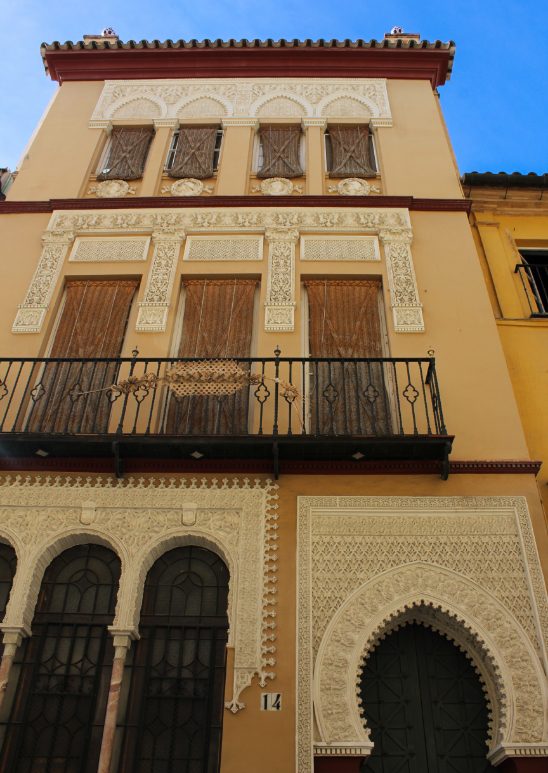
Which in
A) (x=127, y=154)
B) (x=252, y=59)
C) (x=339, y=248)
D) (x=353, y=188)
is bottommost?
(x=339, y=248)

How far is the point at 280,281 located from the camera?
8.19m

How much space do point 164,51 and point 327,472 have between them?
880 cm

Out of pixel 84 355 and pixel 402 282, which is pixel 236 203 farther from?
pixel 84 355

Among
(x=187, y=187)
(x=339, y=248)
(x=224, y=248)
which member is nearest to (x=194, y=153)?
(x=187, y=187)

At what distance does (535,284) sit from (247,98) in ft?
19.2

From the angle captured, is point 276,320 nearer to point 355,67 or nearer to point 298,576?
point 298,576

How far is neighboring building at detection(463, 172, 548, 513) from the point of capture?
748 centimetres

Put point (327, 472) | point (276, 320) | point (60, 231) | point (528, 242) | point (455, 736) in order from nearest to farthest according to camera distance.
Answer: point (455, 736) < point (327, 472) < point (276, 320) < point (60, 231) < point (528, 242)

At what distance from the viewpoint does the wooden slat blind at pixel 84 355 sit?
23.3 ft

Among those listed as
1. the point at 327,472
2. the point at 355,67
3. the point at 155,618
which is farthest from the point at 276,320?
the point at 355,67

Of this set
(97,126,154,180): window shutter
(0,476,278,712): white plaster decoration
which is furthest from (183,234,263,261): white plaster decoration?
(0,476,278,712): white plaster decoration

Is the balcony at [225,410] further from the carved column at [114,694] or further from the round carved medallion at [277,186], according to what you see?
the round carved medallion at [277,186]

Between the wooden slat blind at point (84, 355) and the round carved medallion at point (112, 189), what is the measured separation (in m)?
1.78

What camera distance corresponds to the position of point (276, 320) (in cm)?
780
